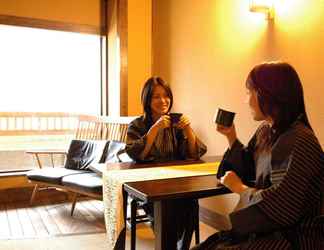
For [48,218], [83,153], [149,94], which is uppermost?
[149,94]

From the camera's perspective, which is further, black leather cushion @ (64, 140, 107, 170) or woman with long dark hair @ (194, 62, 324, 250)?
black leather cushion @ (64, 140, 107, 170)

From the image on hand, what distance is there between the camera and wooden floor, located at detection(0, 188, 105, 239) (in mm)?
2879

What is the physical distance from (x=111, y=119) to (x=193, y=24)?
1259 millimetres

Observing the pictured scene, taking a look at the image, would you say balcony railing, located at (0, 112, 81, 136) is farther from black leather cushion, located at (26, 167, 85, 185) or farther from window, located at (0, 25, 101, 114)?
black leather cushion, located at (26, 167, 85, 185)

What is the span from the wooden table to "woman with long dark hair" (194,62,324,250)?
0.11 meters

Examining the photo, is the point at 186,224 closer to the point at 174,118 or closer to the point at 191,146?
the point at 191,146

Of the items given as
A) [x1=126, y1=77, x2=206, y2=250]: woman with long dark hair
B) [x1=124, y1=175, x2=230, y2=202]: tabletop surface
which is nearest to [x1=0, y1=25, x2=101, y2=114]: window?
[x1=126, y1=77, x2=206, y2=250]: woman with long dark hair

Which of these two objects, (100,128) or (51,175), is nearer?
(51,175)

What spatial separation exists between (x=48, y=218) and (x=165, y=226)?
2288 mm

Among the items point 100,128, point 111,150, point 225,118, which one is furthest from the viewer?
point 100,128

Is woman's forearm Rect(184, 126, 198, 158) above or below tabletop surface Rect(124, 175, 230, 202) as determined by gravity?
above

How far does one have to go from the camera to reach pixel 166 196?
1.20 m

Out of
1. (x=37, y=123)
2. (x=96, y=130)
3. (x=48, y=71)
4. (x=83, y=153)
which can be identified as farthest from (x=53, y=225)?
(x=48, y=71)

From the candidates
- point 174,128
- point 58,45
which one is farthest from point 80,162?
point 174,128
